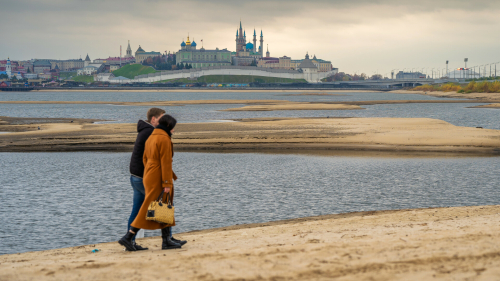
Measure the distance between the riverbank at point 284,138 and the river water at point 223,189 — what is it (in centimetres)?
221

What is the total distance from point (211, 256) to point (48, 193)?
983cm

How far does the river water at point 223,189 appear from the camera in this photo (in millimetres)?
11422

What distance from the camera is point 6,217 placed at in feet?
39.3

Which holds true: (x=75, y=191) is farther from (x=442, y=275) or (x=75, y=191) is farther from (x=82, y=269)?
(x=442, y=275)

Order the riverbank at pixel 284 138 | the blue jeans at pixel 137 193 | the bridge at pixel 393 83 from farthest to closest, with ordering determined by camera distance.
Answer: the bridge at pixel 393 83
the riverbank at pixel 284 138
the blue jeans at pixel 137 193

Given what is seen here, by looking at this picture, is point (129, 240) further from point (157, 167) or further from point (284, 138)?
point (284, 138)

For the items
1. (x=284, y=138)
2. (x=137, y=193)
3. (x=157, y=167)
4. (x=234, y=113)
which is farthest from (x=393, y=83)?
(x=157, y=167)

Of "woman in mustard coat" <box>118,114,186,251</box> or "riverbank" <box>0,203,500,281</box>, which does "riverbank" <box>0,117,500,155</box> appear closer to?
"riverbank" <box>0,203,500,281</box>

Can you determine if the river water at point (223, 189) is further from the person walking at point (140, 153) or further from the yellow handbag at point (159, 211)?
the yellow handbag at point (159, 211)

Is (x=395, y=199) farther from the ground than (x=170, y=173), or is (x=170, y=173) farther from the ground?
(x=170, y=173)

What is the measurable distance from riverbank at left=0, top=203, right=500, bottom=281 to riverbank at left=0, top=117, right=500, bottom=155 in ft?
54.1

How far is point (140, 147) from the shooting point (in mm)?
7715

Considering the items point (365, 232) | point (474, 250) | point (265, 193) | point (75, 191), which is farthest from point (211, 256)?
point (75, 191)

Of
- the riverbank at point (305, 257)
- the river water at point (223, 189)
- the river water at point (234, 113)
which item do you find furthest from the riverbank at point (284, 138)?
the riverbank at point (305, 257)
